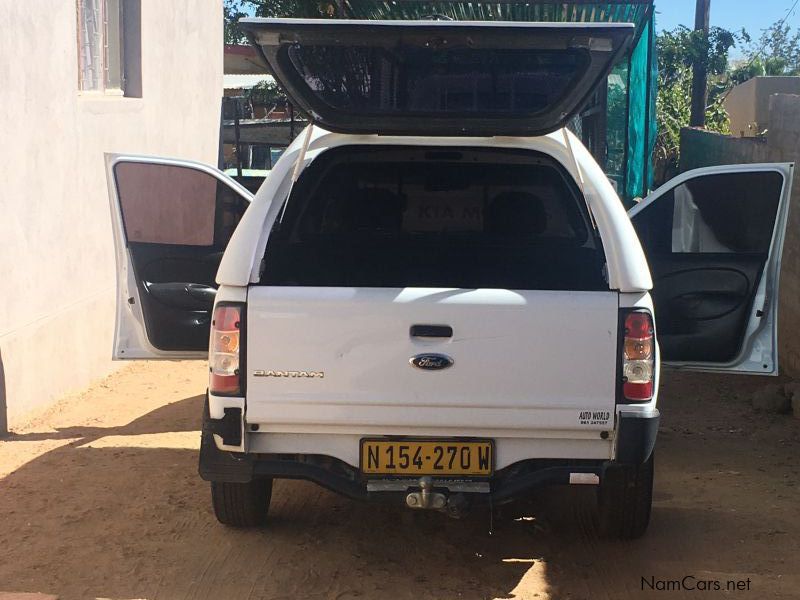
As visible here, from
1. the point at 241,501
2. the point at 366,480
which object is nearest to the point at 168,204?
the point at 241,501

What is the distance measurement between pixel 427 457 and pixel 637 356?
86cm

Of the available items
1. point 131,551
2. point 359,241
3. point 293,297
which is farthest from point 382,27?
point 131,551

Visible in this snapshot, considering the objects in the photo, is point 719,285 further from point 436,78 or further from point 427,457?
point 427,457

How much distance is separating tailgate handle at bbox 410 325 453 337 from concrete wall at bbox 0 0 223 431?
3.31 meters

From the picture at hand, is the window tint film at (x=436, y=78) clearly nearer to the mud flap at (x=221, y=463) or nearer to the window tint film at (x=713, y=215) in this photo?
the window tint film at (x=713, y=215)

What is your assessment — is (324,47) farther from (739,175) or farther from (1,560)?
(1,560)

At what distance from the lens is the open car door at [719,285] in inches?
203

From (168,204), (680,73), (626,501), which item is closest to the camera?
(626,501)

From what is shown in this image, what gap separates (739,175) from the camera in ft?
17.0

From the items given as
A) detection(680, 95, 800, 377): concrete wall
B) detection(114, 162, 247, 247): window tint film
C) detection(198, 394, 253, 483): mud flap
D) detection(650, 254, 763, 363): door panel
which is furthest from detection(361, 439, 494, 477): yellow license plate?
detection(114, 162, 247, 247): window tint film

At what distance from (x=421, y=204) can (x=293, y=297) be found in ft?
6.75

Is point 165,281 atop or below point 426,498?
atop

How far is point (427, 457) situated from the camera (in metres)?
4.24
